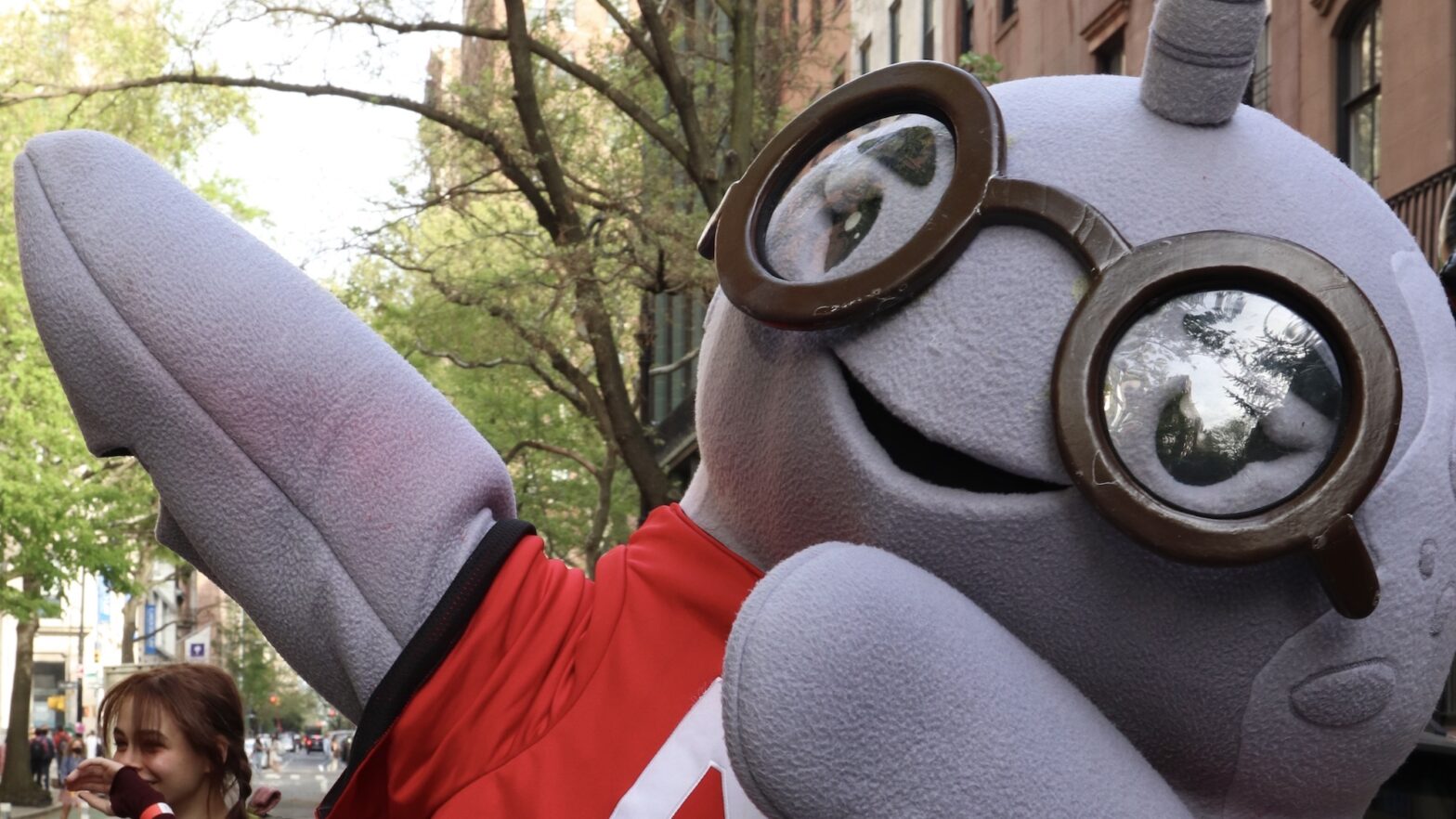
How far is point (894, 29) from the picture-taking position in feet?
80.8

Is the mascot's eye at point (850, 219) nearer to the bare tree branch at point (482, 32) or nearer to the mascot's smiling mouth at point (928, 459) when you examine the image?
the mascot's smiling mouth at point (928, 459)

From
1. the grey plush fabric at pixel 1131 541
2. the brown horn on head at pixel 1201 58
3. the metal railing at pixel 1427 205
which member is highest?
the brown horn on head at pixel 1201 58

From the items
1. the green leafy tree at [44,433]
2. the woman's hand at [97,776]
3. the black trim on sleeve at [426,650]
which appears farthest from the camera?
the green leafy tree at [44,433]

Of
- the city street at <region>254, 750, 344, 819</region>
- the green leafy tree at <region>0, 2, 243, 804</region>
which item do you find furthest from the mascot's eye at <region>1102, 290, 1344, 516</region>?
the green leafy tree at <region>0, 2, 243, 804</region>

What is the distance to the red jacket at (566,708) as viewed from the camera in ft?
7.02

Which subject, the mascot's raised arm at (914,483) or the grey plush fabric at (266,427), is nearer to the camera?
the mascot's raised arm at (914,483)

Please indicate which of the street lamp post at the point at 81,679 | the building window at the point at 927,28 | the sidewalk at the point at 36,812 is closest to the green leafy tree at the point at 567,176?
the building window at the point at 927,28

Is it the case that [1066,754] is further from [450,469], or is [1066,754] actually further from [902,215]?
[450,469]

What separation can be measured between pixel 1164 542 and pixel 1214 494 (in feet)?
0.28

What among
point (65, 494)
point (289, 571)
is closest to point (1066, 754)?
point (289, 571)

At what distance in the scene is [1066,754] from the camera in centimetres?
186

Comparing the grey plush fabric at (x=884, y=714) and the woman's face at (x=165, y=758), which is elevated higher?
the grey plush fabric at (x=884, y=714)

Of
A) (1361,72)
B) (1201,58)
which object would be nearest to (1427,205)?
(1361,72)

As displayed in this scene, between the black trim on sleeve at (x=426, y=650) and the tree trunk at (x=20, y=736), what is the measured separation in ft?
91.2
